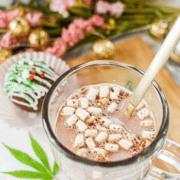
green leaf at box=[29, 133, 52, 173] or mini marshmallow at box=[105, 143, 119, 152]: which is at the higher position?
mini marshmallow at box=[105, 143, 119, 152]

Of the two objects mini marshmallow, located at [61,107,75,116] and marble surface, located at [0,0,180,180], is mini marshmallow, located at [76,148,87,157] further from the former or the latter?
marble surface, located at [0,0,180,180]

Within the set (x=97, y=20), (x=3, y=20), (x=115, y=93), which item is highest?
(x=97, y=20)

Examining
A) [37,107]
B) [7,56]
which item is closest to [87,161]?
[37,107]

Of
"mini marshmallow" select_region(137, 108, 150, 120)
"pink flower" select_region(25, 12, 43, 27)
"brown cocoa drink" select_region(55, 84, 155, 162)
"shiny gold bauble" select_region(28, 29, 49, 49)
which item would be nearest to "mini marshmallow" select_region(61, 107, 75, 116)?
"brown cocoa drink" select_region(55, 84, 155, 162)

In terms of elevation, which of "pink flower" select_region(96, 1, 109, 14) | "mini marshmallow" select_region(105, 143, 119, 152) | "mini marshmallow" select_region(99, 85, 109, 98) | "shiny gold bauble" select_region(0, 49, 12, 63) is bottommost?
"shiny gold bauble" select_region(0, 49, 12, 63)

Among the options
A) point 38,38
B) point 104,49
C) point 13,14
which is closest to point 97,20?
point 104,49

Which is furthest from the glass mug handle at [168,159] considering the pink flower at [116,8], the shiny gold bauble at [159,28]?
the pink flower at [116,8]

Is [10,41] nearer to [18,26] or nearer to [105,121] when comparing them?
[18,26]
